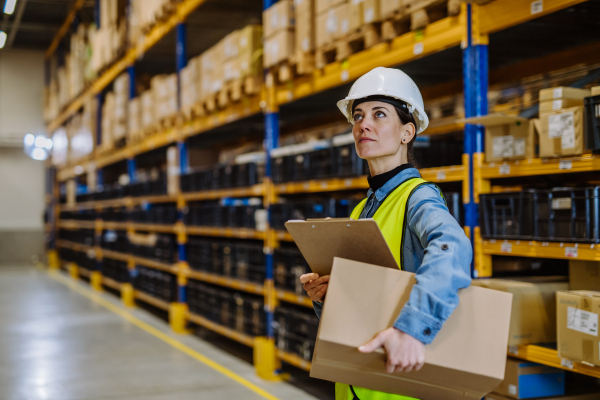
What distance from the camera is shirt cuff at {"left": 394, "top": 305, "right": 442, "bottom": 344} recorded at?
1.50 m

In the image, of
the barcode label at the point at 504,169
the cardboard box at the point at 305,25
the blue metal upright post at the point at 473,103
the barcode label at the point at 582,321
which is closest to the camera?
the barcode label at the point at 582,321

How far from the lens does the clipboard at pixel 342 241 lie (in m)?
1.65

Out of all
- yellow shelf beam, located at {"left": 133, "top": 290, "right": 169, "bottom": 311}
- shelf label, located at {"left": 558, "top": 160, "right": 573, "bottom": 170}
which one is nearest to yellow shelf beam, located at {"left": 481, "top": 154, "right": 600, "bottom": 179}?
shelf label, located at {"left": 558, "top": 160, "right": 573, "bottom": 170}

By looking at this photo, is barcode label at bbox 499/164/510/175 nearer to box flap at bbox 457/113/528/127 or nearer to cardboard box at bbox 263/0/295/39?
box flap at bbox 457/113/528/127

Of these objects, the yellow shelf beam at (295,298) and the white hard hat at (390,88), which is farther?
the yellow shelf beam at (295,298)

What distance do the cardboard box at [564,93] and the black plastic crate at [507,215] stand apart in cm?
46

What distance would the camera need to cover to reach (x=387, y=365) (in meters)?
1.52

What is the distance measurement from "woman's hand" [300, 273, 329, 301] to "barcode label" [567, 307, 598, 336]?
128 centimetres

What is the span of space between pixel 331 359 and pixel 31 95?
1902cm

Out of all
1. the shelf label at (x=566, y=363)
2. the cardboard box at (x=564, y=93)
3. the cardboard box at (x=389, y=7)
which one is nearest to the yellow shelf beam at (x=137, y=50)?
the cardboard box at (x=389, y=7)

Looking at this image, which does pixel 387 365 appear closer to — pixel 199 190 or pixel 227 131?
pixel 199 190

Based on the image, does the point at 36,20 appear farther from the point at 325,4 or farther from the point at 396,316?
the point at 396,316

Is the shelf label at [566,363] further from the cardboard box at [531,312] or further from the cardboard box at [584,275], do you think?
the cardboard box at [584,275]

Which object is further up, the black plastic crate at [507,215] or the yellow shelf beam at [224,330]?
the black plastic crate at [507,215]
